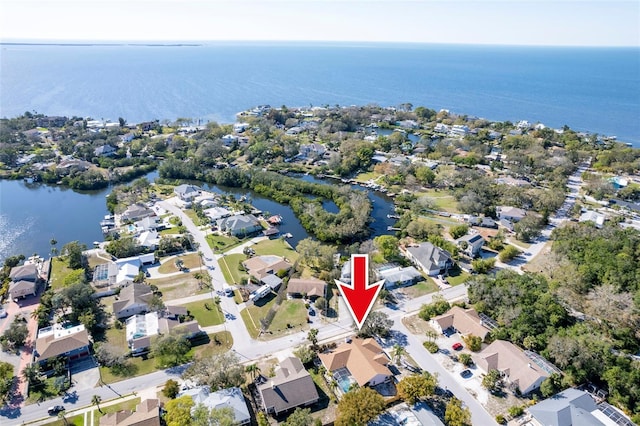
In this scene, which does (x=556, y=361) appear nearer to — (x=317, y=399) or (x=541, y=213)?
(x=317, y=399)

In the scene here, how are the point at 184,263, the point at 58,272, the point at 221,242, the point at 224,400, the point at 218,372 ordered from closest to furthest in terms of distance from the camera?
the point at 224,400 → the point at 218,372 → the point at 58,272 → the point at 184,263 → the point at 221,242

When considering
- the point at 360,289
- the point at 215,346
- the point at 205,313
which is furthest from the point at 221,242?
the point at 360,289

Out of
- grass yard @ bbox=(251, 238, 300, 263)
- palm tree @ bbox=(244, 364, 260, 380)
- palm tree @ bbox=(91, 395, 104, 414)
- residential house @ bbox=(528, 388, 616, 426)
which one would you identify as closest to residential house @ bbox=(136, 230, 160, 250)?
grass yard @ bbox=(251, 238, 300, 263)

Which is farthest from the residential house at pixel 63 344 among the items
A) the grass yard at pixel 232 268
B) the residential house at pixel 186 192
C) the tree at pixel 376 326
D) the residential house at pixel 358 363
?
the residential house at pixel 186 192

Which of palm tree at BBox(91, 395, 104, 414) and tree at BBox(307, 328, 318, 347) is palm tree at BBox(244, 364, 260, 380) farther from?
palm tree at BBox(91, 395, 104, 414)

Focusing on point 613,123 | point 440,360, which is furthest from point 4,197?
point 613,123

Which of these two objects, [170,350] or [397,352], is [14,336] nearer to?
[170,350]
